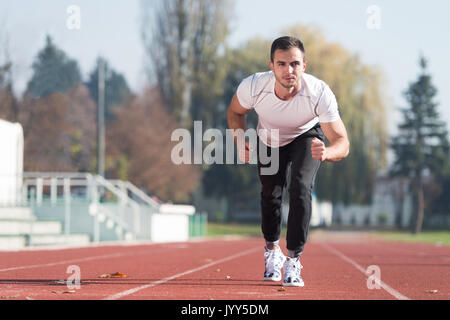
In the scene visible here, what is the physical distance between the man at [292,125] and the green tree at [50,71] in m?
25.3

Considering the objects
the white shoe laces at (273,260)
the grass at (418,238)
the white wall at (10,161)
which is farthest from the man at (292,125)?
the grass at (418,238)

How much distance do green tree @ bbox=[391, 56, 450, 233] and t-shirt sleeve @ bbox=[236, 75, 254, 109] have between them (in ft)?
213

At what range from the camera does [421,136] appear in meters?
72.2

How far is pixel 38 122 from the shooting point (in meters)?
Answer: 36.0

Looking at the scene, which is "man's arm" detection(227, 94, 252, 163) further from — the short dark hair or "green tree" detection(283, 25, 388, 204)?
"green tree" detection(283, 25, 388, 204)

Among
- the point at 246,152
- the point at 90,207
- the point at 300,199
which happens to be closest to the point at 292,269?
the point at 300,199

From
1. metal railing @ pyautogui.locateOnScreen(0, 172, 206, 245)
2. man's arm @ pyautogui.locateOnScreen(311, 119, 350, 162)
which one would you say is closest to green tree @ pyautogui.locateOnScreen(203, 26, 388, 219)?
metal railing @ pyautogui.locateOnScreen(0, 172, 206, 245)

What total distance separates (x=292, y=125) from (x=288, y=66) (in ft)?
2.16

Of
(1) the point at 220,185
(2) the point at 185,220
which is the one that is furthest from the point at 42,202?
(1) the point at 220,185

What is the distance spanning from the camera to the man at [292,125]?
7.31m

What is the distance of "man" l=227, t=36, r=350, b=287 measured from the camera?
7312 millimetres

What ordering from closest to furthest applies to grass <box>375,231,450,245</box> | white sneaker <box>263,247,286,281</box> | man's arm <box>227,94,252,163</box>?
man's arm <box>227,94,252,163</box> < white sneaker <box>263,247,286,281</box> < grass <box>375,231,450,245</box>

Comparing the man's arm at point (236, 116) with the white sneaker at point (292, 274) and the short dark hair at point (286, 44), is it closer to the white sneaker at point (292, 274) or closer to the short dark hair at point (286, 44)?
the short dark hair at point (286, 44)
